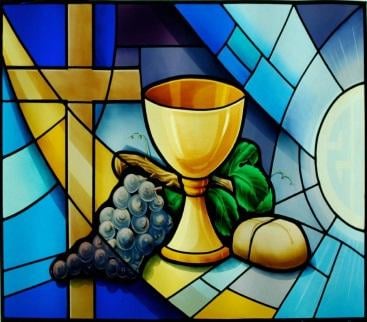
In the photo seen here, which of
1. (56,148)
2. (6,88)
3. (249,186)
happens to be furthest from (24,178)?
(249,186)

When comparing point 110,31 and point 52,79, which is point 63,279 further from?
point 110,31

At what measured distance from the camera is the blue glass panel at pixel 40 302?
1369 mm

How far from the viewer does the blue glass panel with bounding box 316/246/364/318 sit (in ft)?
4.51

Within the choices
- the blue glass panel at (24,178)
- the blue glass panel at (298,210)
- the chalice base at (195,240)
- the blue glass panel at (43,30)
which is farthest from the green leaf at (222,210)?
the blue glass panel at (43,30)

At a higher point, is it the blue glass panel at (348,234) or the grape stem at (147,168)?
the grape stem at (147,168)

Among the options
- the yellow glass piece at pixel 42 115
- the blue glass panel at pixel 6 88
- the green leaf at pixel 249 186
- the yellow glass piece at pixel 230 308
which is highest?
the blue glass panel at pixel 6 88

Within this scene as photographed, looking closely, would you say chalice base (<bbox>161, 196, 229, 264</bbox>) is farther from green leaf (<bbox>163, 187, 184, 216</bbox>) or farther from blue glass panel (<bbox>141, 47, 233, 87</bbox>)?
blue glass panel (<bbox>141, 47, 233, 87</bbox>)

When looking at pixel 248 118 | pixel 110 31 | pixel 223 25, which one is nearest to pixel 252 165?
pixel 248 118

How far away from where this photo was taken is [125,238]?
1358 millimetres

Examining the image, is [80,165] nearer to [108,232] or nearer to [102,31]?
[108,232]

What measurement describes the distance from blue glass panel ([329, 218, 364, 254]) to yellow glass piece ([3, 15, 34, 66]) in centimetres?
94

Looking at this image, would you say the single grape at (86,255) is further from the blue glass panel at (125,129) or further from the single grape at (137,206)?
the blue glass panel at (125,129)

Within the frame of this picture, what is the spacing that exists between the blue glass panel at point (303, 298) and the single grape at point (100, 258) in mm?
488

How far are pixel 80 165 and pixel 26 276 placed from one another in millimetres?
336
